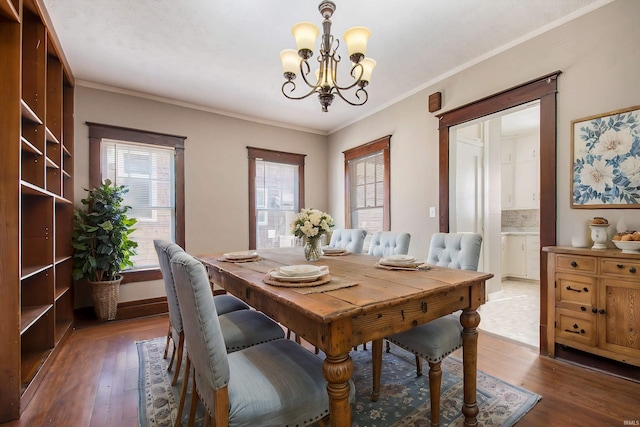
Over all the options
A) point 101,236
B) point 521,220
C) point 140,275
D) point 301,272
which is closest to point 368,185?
point 301,272

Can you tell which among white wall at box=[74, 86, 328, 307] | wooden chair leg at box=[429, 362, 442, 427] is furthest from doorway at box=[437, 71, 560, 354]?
white wall at box=[74, 86, 328, 307]

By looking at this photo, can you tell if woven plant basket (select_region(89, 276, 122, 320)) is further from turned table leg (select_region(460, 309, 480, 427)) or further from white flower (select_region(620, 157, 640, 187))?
white flower (select_region(620, 157, 640, 187))

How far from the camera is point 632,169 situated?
2037 mm

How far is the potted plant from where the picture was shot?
10.2ft

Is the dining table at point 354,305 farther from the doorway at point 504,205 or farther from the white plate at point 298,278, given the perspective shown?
the doorway at point 504,205

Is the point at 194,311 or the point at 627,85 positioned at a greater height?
the point at 627,85

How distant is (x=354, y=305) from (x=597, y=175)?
7.47ft

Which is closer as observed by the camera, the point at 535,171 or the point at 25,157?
the point at 25,157

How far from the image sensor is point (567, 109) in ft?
7.70

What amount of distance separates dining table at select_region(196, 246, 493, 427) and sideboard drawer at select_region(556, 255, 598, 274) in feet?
3.55

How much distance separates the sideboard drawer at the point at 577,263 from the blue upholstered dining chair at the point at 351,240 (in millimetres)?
1563

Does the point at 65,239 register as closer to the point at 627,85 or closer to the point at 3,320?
the point at 3,320

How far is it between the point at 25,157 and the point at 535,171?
6.84 metres

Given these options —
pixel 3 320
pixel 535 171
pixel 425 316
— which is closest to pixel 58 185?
pixel 3 320
